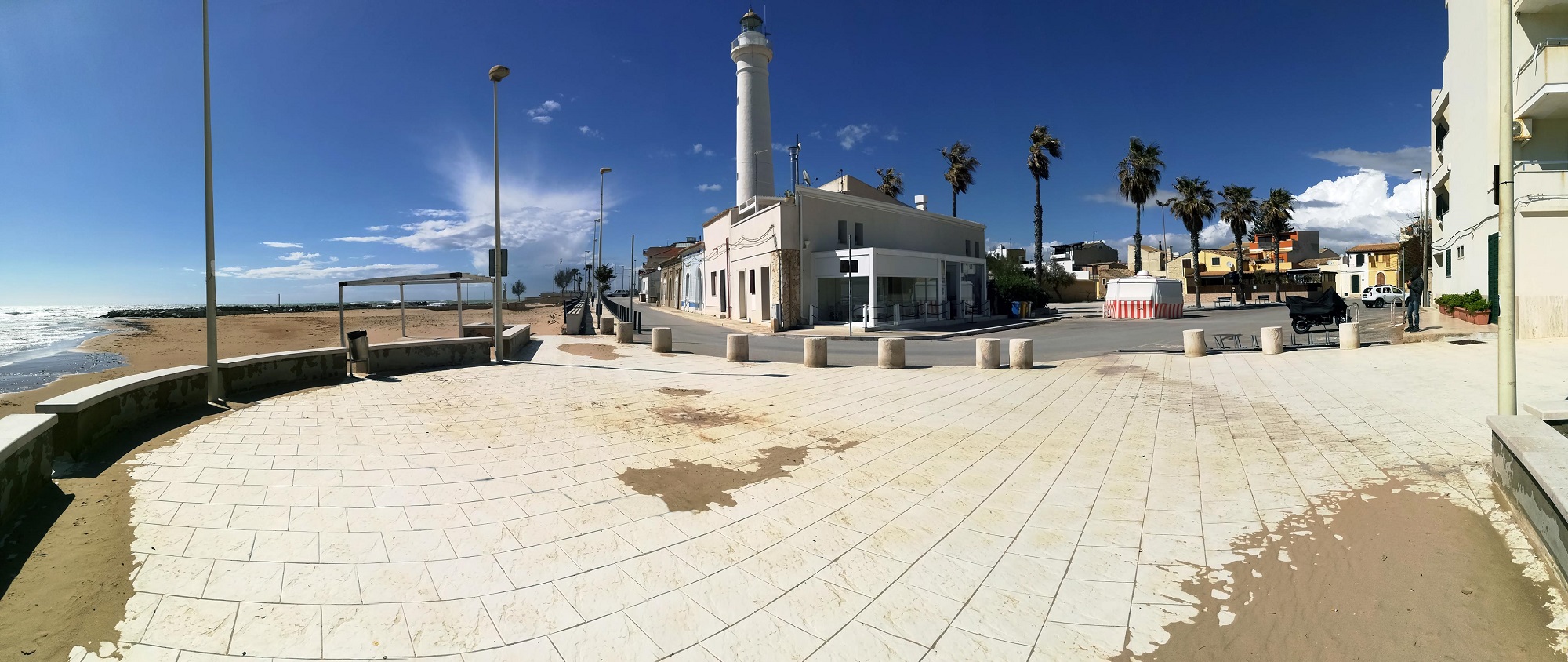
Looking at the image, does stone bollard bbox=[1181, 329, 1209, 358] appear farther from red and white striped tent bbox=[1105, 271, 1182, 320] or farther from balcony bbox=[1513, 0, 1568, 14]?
red and white striped tent bbox=[1105, 271, 1182, 320]

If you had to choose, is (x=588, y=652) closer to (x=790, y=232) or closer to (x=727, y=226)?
(x=790, y=232)

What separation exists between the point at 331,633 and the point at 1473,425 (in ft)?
35.2

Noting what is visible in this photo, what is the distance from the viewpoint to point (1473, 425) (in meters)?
6.95

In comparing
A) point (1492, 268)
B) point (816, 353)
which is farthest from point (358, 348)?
point (1492, 268)

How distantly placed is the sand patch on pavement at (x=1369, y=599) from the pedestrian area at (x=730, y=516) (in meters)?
0.19

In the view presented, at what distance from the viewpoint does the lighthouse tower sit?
43844mm

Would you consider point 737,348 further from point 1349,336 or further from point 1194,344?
point 1349,336

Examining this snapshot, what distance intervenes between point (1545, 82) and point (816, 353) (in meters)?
18.1

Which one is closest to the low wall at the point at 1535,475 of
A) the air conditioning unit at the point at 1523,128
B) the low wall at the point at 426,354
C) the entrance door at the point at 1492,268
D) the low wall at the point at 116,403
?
the low wall at the point at 116,403

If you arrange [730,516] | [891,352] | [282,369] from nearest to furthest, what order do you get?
[730,516] → [282,369] → [891,352]

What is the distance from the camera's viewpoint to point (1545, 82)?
14344 mm

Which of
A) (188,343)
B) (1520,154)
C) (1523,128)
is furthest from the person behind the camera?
(188,343)

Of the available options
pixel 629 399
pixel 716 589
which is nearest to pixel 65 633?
pixel 716 589

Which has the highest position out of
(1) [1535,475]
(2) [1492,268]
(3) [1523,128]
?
(3) [1523,128]
